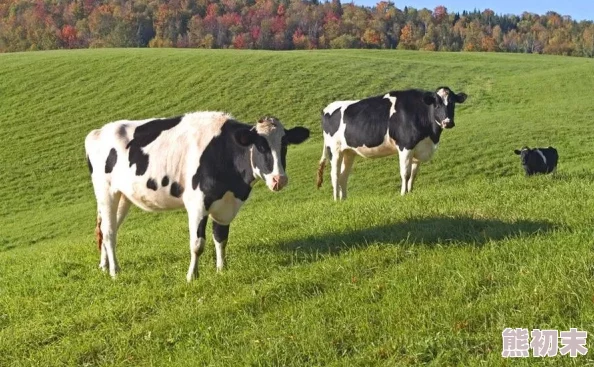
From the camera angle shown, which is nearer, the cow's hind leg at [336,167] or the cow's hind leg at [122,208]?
the cow's hind leg at [122,208]

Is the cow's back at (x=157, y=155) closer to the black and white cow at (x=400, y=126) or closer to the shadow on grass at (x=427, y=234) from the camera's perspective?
the shadow on grass at (x=427, y=234)

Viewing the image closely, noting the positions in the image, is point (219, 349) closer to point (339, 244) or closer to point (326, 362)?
point (326, 362)

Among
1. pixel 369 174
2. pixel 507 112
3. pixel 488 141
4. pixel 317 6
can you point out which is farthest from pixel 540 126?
pixel 317 6

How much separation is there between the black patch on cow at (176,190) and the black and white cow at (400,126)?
631cm

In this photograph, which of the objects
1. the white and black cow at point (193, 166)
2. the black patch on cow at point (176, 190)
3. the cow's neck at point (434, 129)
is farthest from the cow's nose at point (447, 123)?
the black patch on cow at point (176, 190)

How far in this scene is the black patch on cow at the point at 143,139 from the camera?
27.7 ft

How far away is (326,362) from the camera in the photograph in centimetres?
488

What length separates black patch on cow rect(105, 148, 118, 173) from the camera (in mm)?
8820

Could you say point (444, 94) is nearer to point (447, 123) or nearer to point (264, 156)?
point (447, 123)

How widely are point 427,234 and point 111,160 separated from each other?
4.56m

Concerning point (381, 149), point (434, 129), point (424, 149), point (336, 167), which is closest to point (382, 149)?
point (381, 149)

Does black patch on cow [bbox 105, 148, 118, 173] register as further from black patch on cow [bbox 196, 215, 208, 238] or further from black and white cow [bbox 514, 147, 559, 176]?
black and white cow [bbox 514, 147, 559, 176]

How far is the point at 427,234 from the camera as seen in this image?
305 inches

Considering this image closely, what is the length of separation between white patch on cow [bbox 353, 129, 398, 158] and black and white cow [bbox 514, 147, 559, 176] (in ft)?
16.0
